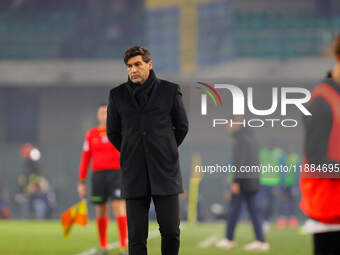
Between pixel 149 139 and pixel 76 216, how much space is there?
189 inches

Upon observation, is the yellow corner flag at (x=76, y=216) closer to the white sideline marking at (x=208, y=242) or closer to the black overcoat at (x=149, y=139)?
the white sideline marking at (x=208, y=242)

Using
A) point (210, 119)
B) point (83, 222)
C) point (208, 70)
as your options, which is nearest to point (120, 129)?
point (210, 119)

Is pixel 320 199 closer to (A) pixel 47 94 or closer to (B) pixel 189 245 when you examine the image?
(B) pixel 189 245

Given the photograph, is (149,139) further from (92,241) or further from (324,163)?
(92,241)

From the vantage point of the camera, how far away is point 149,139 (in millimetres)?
5293

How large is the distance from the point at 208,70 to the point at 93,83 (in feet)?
13.6

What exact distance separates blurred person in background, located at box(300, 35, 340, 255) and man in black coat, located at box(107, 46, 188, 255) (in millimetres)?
1498

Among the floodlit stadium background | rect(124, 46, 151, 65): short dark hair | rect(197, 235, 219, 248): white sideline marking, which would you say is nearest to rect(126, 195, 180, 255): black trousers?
rect(124, 46, 151, 65): short dark hair

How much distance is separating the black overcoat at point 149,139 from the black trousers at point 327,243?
1551mm

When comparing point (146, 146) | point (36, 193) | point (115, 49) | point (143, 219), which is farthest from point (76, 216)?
point (115, 49)

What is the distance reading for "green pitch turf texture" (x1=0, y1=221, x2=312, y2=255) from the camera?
1014cm

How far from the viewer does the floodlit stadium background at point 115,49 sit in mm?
28453

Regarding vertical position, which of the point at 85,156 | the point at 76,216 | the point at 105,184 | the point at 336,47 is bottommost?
the point at 76,216

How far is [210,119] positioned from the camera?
6.99m
